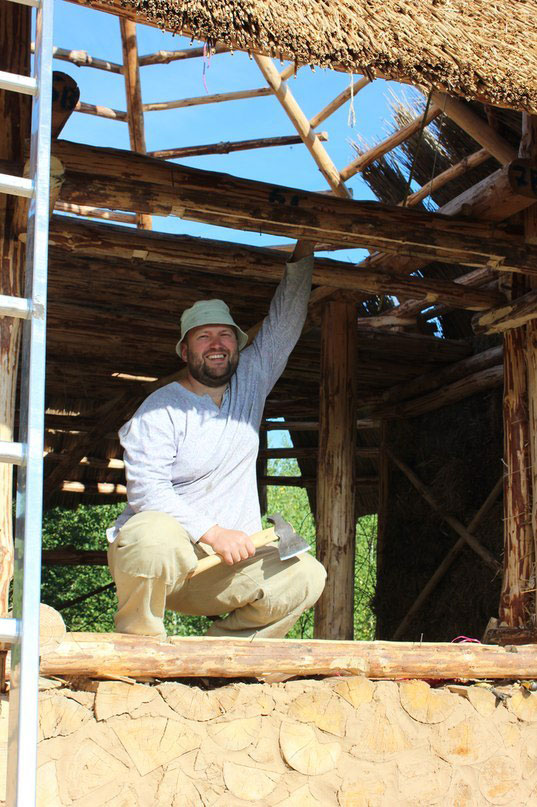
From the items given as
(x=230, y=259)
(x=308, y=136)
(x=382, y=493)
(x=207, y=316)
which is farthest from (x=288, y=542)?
(x=382, y=493)

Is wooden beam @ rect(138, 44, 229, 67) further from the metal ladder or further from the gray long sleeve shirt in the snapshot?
the metal ladder

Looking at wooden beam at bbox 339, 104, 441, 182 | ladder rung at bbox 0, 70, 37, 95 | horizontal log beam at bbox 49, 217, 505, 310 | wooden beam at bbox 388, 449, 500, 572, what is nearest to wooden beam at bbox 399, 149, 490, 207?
wooden beam at bbox 339, 104, 441, 182

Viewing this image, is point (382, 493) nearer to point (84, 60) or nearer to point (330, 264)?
point (330, 264)

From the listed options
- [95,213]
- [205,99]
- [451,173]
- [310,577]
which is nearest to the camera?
[310,577]

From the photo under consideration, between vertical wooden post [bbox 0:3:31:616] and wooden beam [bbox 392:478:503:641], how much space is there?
13.4 feet

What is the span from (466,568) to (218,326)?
361cm

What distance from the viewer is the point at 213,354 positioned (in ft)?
12.8

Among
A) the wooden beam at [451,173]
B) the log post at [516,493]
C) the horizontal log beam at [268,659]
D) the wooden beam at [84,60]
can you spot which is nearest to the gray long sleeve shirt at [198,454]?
the horizontal log beam at [268,659]

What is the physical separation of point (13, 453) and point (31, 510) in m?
0.14

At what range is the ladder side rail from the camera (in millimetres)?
1791

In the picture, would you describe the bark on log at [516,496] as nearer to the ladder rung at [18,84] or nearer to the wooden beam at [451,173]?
the wooden beam at [451,173]

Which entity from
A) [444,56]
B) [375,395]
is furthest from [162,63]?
[444,56]

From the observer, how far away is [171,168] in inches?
159

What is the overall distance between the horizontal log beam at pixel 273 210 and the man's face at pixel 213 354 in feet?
1.70
